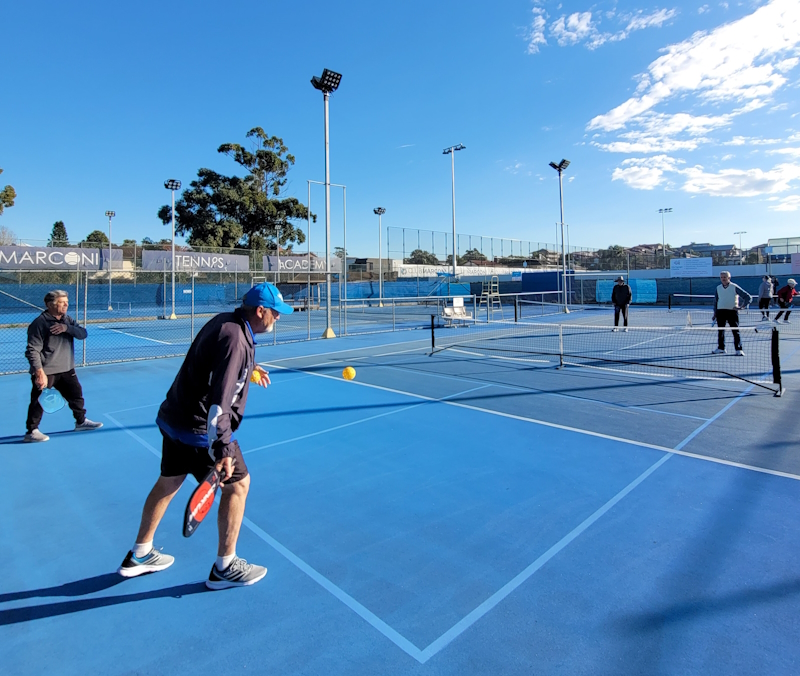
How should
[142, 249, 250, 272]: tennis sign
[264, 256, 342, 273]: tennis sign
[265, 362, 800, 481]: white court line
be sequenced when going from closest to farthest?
1. [265, 362, 800, 481]: white court line
2. [142, 249, 250, 272]: tennis sign
3. [264, 256, 342, 273]: tennis sign

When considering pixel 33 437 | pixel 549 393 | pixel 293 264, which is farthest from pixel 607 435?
pixel 293 264

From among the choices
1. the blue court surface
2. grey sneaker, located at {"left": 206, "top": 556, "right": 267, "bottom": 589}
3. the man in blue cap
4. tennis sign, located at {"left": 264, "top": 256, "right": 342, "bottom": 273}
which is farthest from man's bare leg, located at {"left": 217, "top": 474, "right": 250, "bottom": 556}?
tennis sign, located at {"left": 264, "top": 256, "right": 342, "bottom": 273}

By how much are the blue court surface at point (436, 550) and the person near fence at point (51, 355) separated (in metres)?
0.50

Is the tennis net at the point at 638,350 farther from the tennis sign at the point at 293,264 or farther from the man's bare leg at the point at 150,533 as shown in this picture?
the tennis sign at the point at 293,264

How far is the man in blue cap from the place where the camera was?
286 centimetres

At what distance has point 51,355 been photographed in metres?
6.27

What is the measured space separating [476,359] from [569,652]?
33.6 ft

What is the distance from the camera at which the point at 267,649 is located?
2.70 m

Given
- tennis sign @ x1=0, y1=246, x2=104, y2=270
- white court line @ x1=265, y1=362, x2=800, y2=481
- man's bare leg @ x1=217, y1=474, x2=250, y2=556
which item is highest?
tennis sign @ x1=0, y1=246, x2=104, y2=270

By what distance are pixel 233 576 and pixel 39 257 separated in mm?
26897

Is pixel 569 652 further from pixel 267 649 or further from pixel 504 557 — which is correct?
pixel 267 649

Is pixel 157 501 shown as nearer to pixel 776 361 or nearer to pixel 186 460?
pixel 186 460

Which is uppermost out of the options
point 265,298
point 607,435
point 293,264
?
point 293,264

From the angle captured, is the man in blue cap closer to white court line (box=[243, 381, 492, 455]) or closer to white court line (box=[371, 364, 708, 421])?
white court line (box=[243, 381, 492, 455])
